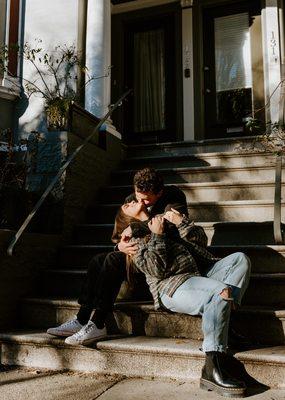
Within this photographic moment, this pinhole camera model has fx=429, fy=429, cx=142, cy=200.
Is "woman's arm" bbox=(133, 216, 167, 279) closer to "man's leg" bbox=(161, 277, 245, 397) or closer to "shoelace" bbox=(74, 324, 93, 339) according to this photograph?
"man's leg" bbox=(161, 277, 245, 397)

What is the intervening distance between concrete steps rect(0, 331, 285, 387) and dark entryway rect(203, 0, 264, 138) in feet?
14.1

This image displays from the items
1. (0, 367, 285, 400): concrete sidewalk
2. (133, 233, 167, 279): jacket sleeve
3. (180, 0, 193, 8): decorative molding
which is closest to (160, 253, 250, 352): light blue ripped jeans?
(133, 233, 167, 279): jacket sleeve

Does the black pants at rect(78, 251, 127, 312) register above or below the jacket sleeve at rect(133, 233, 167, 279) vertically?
below

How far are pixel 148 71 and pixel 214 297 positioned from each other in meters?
5.37

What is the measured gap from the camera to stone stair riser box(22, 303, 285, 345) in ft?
8.76

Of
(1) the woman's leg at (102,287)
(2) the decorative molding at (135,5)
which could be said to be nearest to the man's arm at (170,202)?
(1) the woman's leg at (102,287)

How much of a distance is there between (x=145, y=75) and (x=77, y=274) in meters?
4.50

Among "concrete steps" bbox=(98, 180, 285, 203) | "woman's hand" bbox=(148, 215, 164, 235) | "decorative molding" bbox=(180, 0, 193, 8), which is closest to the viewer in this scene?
"woman's hand" bbox=(148, 215, 164, 235)

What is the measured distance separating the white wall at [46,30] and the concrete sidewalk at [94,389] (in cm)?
377

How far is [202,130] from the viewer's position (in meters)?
6.43

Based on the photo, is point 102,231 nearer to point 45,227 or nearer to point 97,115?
point 45,227

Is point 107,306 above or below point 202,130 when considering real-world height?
below

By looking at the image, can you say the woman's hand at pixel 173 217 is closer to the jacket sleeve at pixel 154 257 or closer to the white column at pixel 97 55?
the jacket sleeve at pixel 154 257

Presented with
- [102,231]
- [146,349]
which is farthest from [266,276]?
[102,231]
